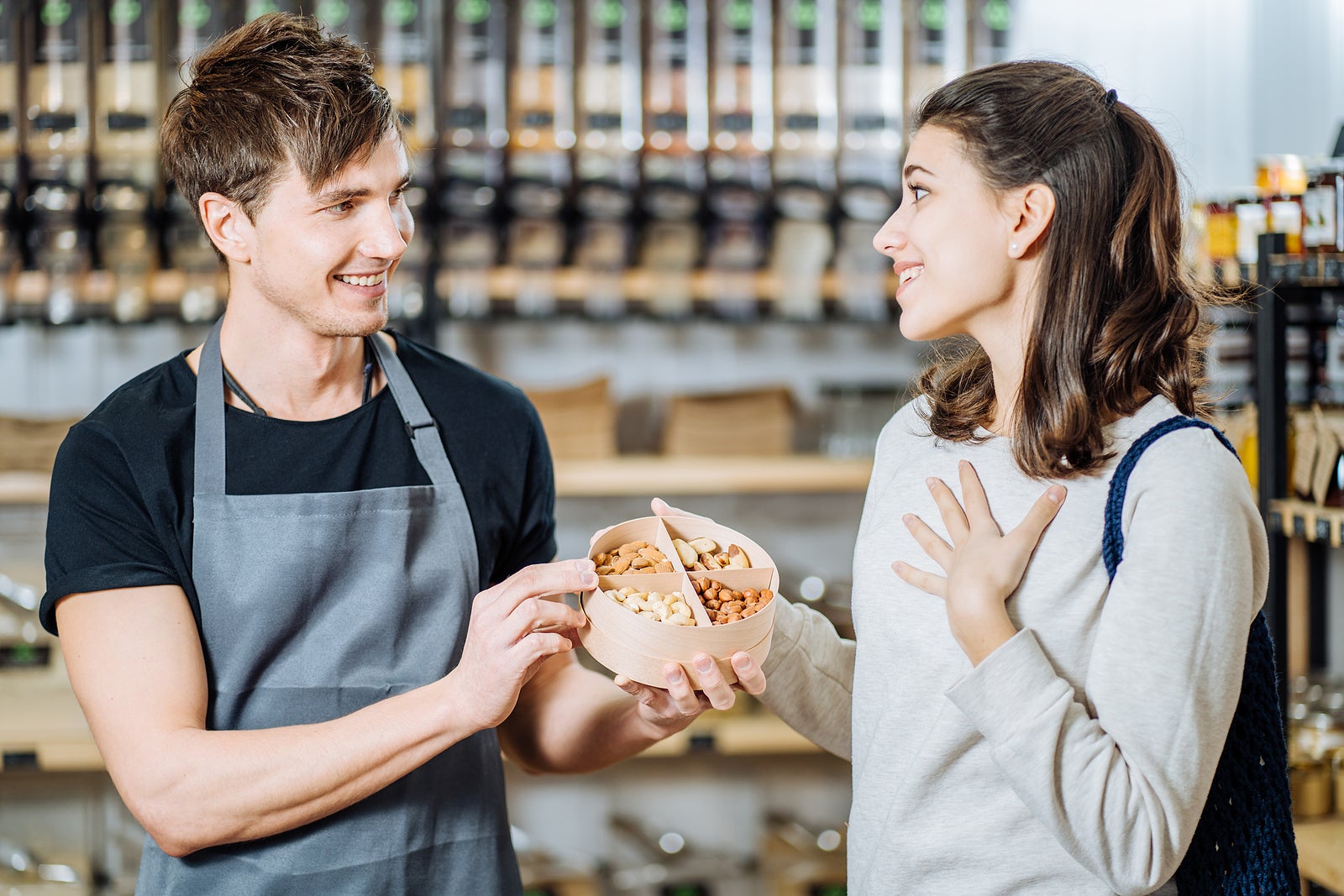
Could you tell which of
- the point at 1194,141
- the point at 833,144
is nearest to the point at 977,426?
the point at 833,144

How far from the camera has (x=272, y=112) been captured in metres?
1.40

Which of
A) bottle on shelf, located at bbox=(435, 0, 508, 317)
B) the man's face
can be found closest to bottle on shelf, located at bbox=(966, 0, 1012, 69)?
bottle on shelf, located at bbox=(435, 0, 508, 317)

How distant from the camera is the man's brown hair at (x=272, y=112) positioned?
139 cm

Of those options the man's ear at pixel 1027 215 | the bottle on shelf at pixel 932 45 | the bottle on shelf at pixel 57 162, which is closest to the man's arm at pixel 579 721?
the man's ear at pixel 1027 215

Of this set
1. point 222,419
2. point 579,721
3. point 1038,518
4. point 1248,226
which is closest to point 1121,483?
point 1038,518

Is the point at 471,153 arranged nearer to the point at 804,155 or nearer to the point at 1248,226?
the point at 804,155

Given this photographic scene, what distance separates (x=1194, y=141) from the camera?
11.0 ft

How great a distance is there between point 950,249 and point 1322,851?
146cm

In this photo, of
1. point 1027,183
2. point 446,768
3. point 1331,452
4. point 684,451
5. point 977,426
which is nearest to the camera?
point 1027,183

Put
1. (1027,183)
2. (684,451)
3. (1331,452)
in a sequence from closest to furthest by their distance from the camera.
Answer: (1027,183), (1331,452), (684,451)

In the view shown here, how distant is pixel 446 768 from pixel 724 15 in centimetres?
225

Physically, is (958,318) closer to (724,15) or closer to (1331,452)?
(1331,452)

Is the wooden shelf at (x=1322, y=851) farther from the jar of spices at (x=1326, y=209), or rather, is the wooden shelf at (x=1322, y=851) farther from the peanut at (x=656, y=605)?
the peanut at (x=656, y=605)

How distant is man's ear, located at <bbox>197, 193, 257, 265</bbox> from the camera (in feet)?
4.74
